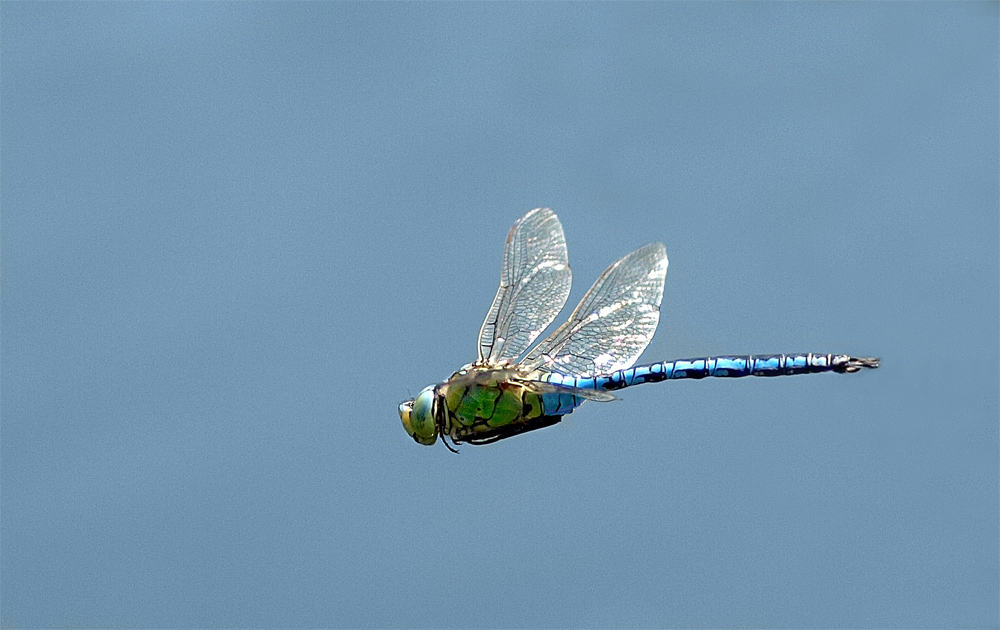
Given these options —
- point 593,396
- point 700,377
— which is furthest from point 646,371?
point 593,396

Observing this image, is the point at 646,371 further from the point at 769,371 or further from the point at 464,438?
the point at 464,438

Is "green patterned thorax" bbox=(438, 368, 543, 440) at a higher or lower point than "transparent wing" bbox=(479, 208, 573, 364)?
lower

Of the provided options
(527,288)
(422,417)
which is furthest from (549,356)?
(422,417)

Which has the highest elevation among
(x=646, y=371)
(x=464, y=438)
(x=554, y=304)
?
(x=554, y=304)

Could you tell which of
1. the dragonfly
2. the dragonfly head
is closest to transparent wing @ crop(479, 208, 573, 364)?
the dragonfly

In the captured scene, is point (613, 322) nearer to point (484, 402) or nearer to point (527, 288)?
point (527, 288)

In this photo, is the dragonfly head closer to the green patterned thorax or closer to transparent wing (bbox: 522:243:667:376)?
the green patterned thorax
